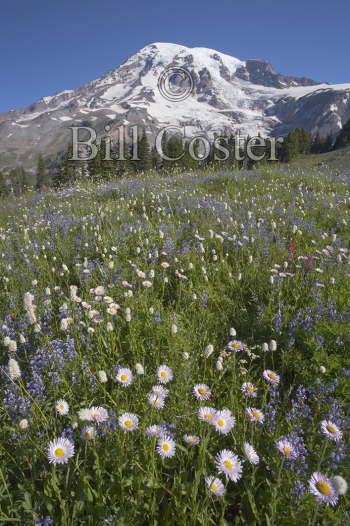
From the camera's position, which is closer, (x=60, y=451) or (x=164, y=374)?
(x=60, y=451)

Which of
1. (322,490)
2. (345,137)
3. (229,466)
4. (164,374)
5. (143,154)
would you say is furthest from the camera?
(345,137)

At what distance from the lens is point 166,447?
1647mm

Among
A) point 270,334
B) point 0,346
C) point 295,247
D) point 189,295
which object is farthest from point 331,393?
point 0,346

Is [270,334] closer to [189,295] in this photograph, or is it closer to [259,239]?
[189,295]

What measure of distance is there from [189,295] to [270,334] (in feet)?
3.12

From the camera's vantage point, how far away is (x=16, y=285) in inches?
155

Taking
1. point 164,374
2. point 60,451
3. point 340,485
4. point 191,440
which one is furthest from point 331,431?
point 60,451

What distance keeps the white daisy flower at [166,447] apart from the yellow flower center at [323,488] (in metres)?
0.71

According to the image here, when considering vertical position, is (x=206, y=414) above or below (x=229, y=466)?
above

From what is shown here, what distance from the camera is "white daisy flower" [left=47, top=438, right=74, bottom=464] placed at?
→ 150 cm

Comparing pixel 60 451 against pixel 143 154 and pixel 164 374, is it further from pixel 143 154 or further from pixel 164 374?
pixel 143 154

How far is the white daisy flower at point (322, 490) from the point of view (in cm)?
134

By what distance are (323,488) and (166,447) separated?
772 mm

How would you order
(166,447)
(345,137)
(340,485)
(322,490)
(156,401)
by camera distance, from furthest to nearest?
(345,137) → (156,401) → (166,447) → (322,490) → (340,485)
